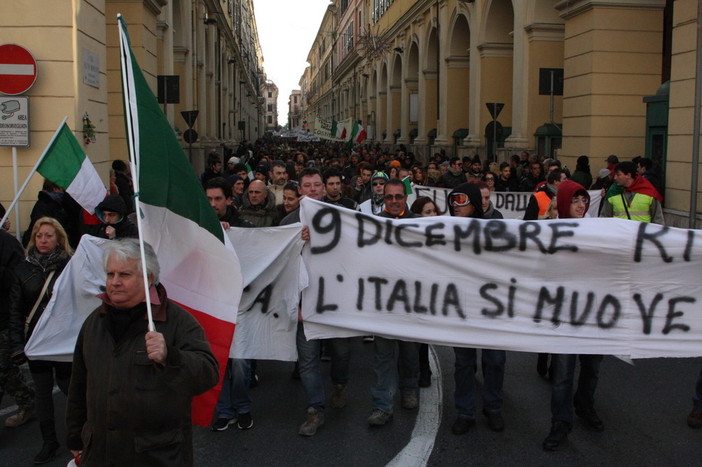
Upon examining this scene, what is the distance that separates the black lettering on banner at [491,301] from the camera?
516 cm

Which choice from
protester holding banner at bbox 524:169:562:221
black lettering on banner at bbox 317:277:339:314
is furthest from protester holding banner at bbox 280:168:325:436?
protester holding banner at bbox 524:169:562:221

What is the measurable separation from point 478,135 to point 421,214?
18882mm

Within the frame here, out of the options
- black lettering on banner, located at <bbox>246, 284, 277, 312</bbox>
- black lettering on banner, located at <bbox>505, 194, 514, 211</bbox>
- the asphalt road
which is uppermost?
black lettering on banner, located at <bbox>505, 194, 514, 211</bbox>

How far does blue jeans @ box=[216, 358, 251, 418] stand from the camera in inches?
213

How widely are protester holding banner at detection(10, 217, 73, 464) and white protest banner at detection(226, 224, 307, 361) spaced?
1261 mm

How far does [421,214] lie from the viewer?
6.05 m

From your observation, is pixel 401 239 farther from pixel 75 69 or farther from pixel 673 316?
pixel 75 69

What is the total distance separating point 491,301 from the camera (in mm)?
5172

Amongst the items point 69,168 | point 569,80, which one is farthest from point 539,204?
point 569,80

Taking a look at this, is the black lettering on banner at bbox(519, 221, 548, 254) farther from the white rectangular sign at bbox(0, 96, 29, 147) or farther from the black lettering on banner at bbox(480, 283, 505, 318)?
the white rectangular sign at bbox(0, 96, 29, 147)

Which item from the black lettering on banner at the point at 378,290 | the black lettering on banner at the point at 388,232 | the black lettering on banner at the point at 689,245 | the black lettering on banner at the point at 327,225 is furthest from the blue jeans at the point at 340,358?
the black lettering on banner at the point at 689,245

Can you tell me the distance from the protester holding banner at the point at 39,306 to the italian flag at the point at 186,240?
1648 millimetres

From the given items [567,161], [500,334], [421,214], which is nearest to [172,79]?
[567,161]

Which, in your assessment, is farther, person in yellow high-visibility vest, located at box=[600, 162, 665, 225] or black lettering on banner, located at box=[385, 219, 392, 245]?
person in yellow high-visibility vest, located at box=[600, 162, 665, 225]
